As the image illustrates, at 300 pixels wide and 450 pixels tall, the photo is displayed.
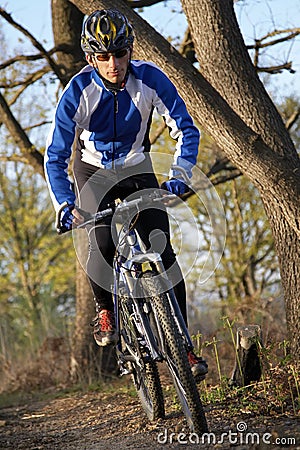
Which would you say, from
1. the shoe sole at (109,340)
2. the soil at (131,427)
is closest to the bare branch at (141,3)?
the soil at (131,427)

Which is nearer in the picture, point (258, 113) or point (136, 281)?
point (136, 281)

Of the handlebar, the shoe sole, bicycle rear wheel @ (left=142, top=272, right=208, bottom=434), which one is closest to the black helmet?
the handlebar

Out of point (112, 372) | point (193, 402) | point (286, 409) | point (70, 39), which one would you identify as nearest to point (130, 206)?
point (193, 402)

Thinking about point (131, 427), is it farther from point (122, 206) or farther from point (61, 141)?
point (61, 141)

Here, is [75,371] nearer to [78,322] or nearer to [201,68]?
[78,322]

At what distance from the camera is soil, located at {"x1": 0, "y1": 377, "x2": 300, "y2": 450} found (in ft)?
13.6

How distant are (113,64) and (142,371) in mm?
1978

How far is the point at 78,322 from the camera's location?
870 centimetres

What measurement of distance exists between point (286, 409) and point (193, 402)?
40.8 inches

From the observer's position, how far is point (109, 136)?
466 cm

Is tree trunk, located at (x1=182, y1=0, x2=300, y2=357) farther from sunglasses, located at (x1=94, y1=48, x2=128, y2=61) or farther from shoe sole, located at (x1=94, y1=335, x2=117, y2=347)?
shoe sole, located at (x1=94, y1=335, x2=117, y2=347)

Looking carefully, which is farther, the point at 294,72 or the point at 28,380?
the point at 28,380

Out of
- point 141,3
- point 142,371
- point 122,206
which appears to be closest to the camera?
point 122,206

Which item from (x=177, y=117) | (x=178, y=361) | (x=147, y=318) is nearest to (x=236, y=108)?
(x=177, y=117)
